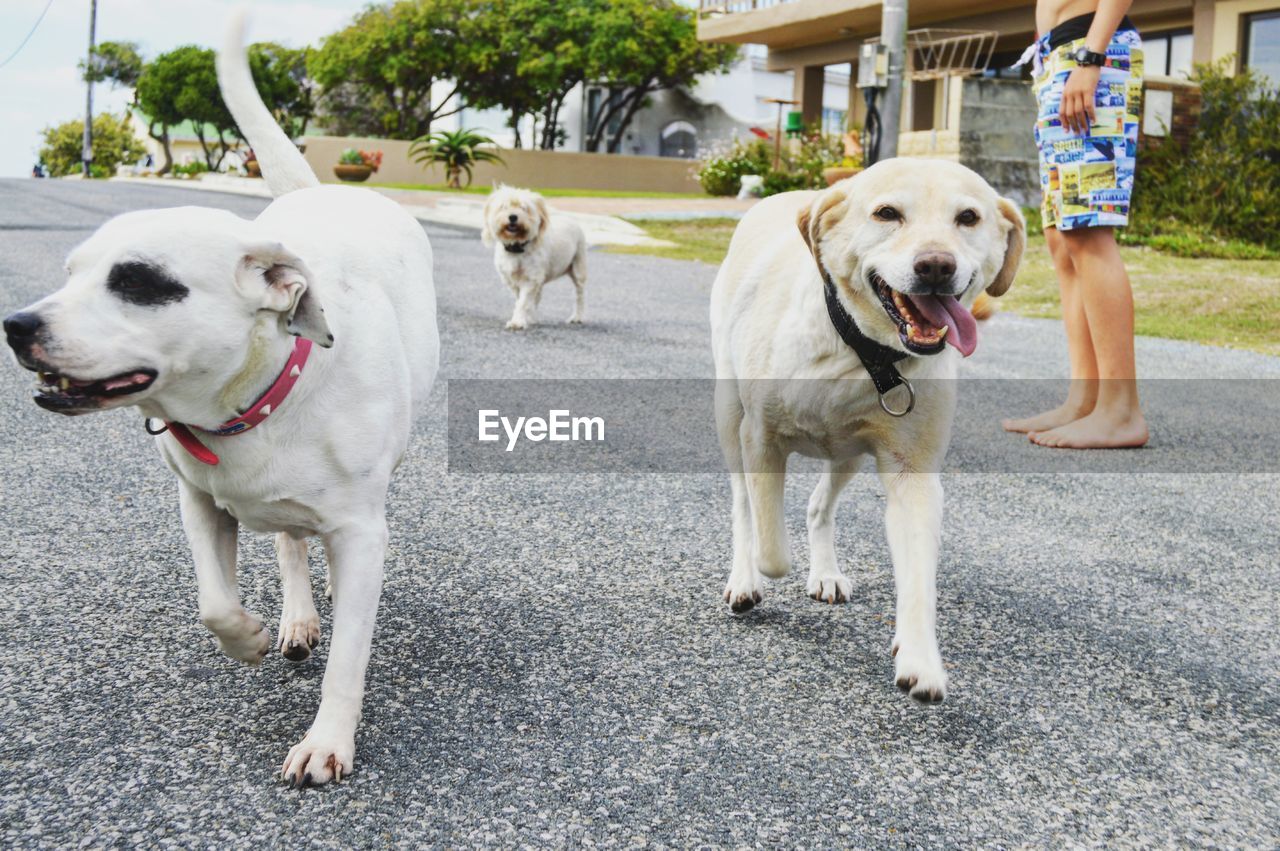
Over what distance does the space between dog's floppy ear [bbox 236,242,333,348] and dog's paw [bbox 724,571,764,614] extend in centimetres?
138

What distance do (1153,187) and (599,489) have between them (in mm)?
13988

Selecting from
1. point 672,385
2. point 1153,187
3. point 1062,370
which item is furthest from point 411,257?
point 1153,187

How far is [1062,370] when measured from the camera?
736 centimetres

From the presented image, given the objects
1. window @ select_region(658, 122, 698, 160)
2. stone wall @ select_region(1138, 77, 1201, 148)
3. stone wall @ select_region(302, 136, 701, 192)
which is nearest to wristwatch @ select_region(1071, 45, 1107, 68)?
stone wall @ select_region(1138, 77, 1201, 148)

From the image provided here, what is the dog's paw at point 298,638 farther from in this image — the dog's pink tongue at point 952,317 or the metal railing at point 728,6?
the metal railing at point 728,6

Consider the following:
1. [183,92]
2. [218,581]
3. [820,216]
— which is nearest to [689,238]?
[820,216]

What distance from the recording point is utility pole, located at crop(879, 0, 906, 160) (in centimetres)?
1066

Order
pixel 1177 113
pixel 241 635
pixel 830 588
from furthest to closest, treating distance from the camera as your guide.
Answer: pixel 1177 113 → pixel 830 588 → pixel 241 635

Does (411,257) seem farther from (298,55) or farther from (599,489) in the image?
(298,55)

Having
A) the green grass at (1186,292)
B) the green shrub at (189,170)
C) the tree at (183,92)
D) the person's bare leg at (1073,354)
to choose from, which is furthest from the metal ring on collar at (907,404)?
the tree at (183,92)

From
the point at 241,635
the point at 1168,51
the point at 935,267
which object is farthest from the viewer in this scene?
the point at 1168,51

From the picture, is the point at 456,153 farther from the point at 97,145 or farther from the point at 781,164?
the point at 97,145

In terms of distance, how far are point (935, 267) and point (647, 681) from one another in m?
1.14

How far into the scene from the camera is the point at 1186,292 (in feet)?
35.5
